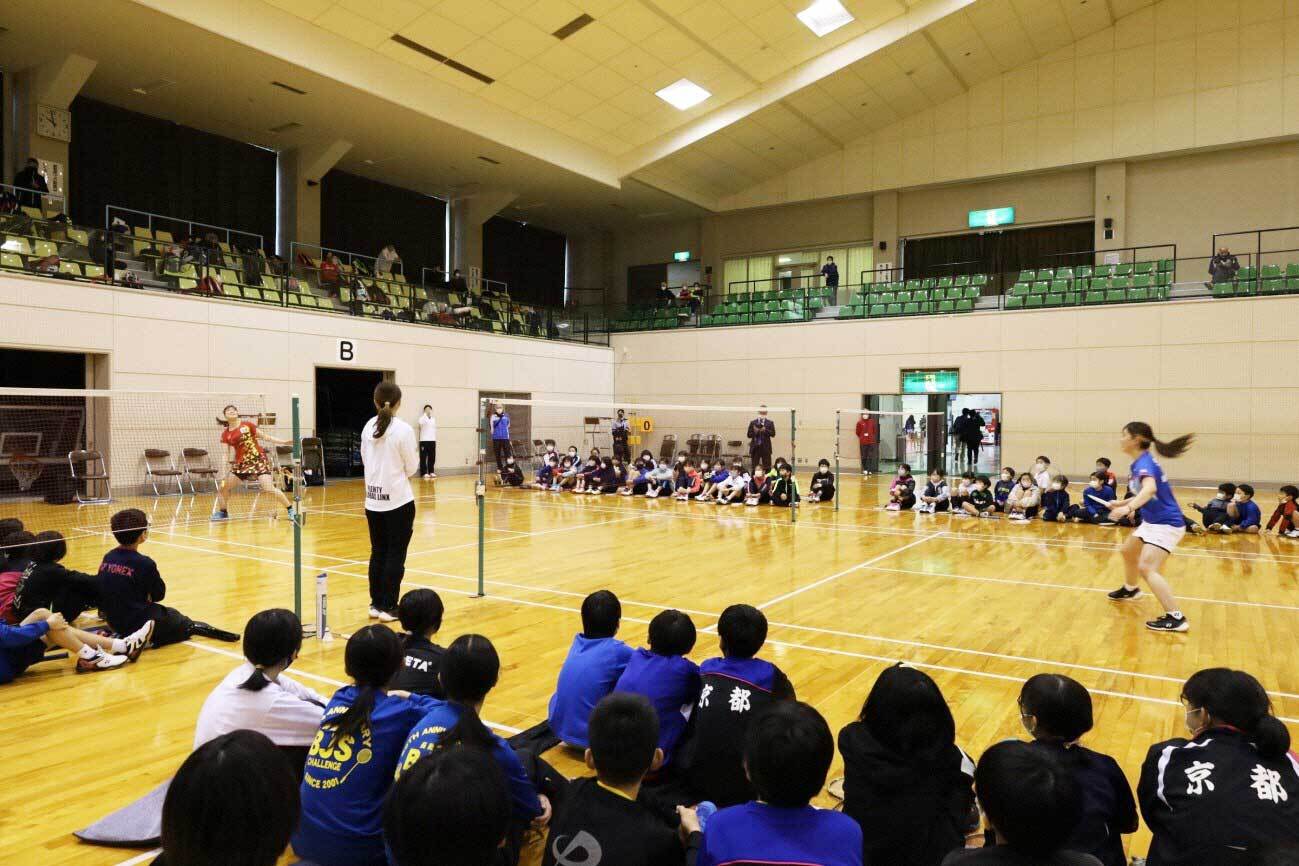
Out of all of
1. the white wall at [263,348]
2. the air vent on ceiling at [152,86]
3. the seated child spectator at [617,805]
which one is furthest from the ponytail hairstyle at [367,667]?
the air vent on ceiling at [152,86]

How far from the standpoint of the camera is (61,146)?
1869 cm

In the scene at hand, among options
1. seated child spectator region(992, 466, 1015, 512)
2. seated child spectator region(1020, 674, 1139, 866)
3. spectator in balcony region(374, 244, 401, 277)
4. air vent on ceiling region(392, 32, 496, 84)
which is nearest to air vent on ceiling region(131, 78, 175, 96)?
air vent on ceiling region(392, 32, 496, 84)

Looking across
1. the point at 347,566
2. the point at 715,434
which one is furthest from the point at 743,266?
the point at 347,566

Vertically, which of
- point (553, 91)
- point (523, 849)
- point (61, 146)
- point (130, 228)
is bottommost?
point (523, 849)

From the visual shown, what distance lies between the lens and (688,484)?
62.2 feet

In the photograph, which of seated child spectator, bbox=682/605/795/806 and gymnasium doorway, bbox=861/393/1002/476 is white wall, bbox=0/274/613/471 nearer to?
gymnasium doorway, bbox=861/393/1002/476

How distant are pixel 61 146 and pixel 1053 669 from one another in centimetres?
2235

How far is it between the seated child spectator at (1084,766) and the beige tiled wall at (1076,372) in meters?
22.5

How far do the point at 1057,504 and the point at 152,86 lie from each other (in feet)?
72.1

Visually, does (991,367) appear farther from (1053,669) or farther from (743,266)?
(1053,669)

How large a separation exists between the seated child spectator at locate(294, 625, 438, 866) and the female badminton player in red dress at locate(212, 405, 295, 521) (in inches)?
403

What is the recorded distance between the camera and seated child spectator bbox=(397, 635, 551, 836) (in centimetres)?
293

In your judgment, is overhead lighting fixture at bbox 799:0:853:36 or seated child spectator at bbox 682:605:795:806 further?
overhead lighting fixture at bbox 799:0:853:36

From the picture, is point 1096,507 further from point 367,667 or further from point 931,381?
point 367,667
